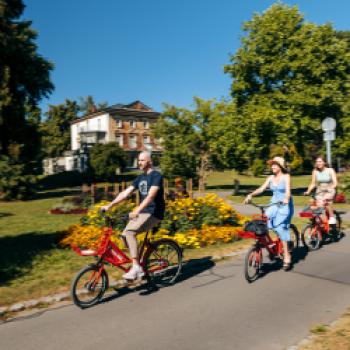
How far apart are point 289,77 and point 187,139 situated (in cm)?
1234

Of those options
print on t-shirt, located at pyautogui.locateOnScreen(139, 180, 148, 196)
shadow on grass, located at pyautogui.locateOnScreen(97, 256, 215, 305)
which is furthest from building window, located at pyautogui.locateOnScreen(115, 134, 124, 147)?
print on t-shirt, located at pyautogui.locateOnScreen(139, 180, 148, 196)

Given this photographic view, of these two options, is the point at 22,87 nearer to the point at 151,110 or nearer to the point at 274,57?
the point at 274,57

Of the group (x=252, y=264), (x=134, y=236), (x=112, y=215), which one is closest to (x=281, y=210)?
(x=252, y=264)

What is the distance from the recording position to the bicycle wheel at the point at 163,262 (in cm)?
599

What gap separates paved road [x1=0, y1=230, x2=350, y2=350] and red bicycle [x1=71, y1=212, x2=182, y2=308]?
8.4 inches

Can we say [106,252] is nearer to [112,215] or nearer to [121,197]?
[121,197]

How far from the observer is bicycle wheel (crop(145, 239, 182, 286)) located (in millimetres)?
5992

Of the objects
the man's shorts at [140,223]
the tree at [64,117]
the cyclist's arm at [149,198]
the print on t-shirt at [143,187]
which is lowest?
the man's shorts at [140,223]

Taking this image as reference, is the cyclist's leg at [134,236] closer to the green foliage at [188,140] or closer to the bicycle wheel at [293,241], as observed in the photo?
the bicycle wheel at [293,241]

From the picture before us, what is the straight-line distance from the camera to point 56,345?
4.12m

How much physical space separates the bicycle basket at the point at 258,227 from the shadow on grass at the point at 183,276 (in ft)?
4.39

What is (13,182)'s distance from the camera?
2783 cm

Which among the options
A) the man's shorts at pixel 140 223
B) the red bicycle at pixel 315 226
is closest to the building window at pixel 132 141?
the red bicycle at pixel 315 226

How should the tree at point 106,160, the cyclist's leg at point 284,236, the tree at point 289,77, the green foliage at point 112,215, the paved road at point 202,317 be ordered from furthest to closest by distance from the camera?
the tree at point 106,160, the tree at point 289,77, the green foliage at point 112,215, the cyclist's leg at point 284,236, the paved road at point 202,317
